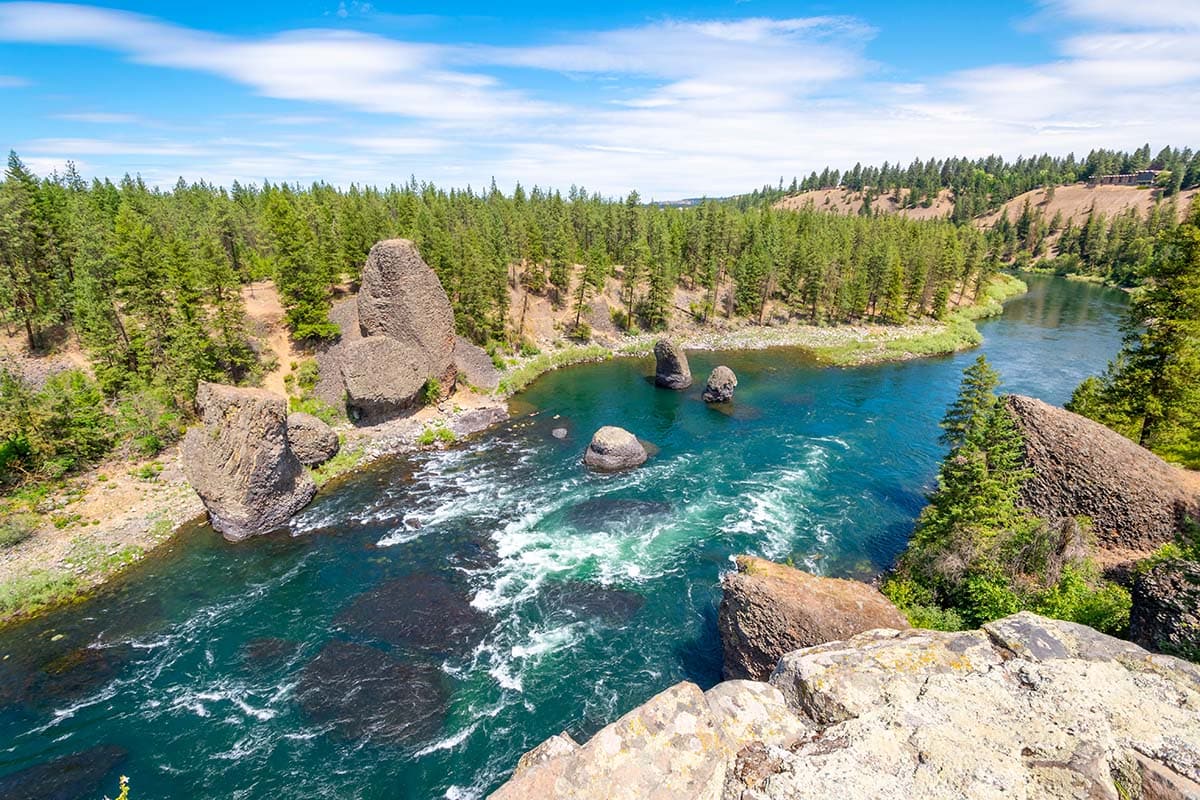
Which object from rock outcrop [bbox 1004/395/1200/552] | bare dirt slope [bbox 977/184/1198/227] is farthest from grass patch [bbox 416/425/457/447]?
bare dirt slope [bbox 977/184/1198/227]

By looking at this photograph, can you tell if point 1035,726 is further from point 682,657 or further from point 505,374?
point 505,374

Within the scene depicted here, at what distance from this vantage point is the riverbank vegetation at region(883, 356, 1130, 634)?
2031 cm

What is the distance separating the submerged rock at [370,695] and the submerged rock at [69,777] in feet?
20.2

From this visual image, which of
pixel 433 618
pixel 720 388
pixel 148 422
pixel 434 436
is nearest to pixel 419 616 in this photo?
pixel 433 618

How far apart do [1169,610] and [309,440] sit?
46.1 m

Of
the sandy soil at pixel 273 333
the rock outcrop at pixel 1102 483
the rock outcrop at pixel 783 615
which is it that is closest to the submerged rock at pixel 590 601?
the rock outcrop at pixel 783 615

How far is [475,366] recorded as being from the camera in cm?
5944

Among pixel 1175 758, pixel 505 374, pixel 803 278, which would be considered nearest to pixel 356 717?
pixel 1175 758

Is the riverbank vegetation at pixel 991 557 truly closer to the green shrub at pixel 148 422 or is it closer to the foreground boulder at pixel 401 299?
the foreground boulder at pixel 401 299

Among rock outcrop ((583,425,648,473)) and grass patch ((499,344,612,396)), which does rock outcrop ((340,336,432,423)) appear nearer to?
grass patch ((499,344,612,396))

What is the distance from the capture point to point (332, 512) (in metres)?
35.4

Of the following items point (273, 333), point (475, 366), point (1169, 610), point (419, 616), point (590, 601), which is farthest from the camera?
point (475, 366)

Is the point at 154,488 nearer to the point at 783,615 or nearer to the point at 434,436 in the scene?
the point at 434,436

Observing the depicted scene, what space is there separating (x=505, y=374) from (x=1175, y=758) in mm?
59831
